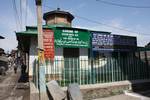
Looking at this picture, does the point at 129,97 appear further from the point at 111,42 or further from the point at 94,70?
the point at 111,42

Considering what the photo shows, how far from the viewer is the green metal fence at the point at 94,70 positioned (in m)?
10.2

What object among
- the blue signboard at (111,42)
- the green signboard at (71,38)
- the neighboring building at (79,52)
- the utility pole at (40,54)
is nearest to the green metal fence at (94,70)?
the neighboring building at (79,52)

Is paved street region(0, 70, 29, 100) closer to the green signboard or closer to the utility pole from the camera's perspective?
the utility pole

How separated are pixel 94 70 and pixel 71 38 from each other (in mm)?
3197

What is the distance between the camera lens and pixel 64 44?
508 inches

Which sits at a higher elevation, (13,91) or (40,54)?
(40,54)

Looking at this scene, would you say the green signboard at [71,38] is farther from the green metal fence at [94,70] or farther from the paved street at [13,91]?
the paved street at [13,91]

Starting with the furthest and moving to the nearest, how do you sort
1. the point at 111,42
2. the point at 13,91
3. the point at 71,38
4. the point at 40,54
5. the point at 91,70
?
the point at 111,42, the point at 13,91, the point at 71,38, the point at 91,70, the point at 40,54

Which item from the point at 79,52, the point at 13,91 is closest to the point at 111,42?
the point at 79,52

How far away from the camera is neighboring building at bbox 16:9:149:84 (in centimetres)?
1035

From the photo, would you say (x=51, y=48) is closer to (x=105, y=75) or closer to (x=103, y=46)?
(x=105, y=75)

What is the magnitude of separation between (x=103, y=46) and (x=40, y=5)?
260 inches

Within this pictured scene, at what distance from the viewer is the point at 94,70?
35.6 ft

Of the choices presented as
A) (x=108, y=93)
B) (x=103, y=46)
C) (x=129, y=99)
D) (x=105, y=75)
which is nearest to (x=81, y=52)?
(x=103, y=46)
